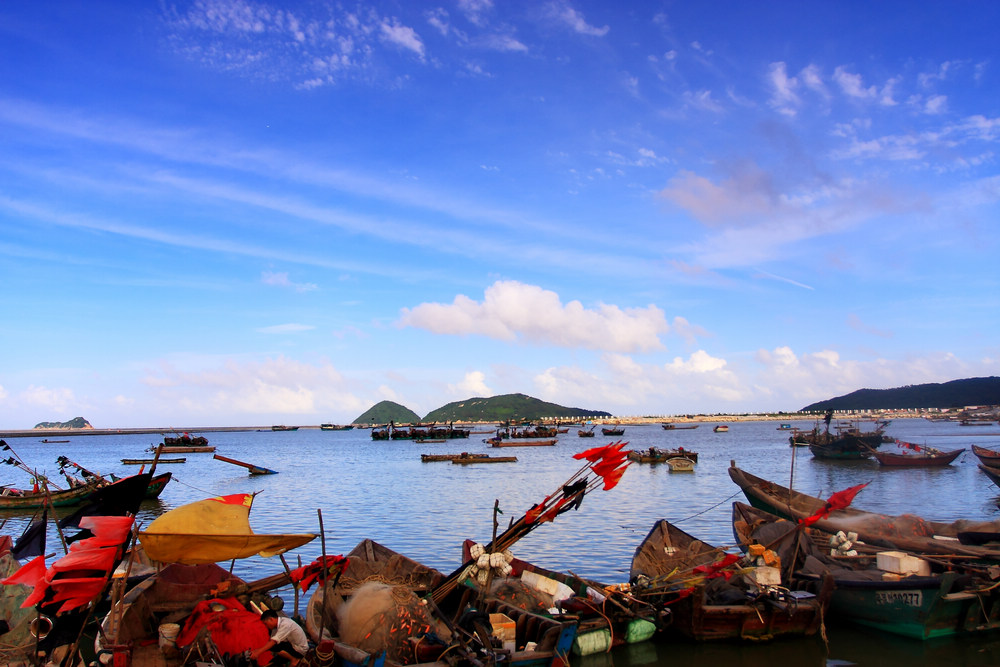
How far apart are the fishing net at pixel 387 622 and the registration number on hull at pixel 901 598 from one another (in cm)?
788

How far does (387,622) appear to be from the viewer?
9391mm

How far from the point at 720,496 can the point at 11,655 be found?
28.1 meters

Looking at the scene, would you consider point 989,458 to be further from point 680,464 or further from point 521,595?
point 521,595

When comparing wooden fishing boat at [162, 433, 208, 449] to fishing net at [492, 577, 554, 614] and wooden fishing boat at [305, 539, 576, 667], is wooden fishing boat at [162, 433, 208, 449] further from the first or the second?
fishing net at [492, 577, 554, 614]

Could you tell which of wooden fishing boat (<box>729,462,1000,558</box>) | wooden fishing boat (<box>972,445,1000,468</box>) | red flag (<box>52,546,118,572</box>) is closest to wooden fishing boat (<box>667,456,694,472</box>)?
wooden fishing boat (<box>972,445,1000,468</box>)

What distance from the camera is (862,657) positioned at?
10.9 m

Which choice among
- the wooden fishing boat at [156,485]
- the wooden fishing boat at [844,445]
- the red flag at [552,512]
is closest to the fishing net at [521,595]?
the red flag at [552,512]

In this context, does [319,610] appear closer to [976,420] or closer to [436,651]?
[436,651]

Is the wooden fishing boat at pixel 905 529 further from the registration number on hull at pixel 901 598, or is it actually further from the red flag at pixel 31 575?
the red flag at pixel 31 575

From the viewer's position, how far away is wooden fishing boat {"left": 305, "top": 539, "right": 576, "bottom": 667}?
8.97m

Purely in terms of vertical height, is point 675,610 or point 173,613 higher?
point 173,613

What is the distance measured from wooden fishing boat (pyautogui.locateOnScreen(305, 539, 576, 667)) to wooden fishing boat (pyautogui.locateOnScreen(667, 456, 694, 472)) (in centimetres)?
3593

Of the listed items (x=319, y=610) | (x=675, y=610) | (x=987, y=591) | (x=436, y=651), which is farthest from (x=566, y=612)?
(x=987, y=591)

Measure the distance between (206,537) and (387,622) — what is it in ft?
9.76
